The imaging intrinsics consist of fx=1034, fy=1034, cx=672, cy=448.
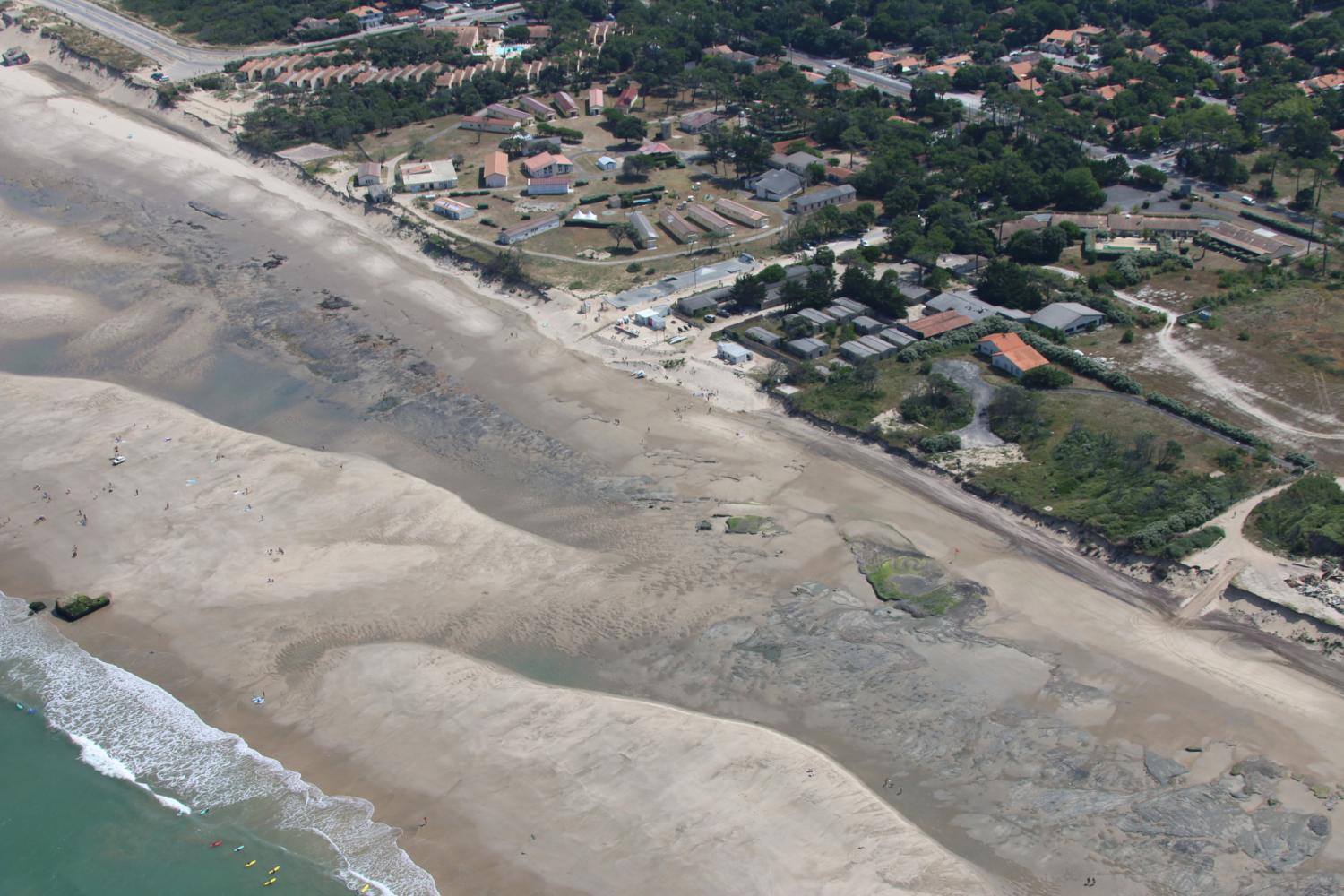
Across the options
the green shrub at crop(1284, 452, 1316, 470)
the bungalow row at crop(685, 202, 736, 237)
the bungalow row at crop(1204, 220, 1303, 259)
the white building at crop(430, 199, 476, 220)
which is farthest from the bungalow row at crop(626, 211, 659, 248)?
the green shrub at crop(1284, 452, 1316, 470)

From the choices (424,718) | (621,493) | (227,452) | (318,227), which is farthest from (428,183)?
(424,718)

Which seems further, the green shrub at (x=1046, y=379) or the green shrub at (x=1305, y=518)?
the green shrub at (x=1046, y=379)

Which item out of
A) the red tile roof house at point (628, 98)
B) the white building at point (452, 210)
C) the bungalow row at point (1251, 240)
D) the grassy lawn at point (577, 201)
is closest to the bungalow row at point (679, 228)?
the grassy lawn at point (577, 201)

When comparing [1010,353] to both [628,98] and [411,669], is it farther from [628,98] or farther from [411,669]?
[628,98]

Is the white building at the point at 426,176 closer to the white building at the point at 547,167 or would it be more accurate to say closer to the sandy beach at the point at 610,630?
the white building at the point at 547,167

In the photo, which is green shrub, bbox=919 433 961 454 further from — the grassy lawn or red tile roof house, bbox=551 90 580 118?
red tile roof house, bbox=551 90 580 118

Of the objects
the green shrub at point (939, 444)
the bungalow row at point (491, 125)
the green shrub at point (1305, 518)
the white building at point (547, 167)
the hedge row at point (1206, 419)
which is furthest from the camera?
the bungalow row at point (491, 125)
